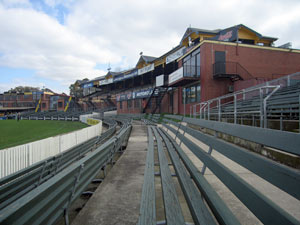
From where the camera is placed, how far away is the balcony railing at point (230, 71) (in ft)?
50.9

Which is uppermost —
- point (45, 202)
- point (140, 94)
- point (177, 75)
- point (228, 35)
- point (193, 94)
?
point (228, 35)

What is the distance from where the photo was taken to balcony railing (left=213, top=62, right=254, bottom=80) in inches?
611

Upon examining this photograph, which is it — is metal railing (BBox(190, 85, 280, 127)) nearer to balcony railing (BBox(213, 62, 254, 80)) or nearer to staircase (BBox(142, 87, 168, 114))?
balcony railing (BBox(213, 62, 254, 80))

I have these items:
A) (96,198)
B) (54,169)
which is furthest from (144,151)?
(96,198)

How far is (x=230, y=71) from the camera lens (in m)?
16.0

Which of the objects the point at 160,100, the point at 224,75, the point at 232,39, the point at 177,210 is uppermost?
the point at 232,39

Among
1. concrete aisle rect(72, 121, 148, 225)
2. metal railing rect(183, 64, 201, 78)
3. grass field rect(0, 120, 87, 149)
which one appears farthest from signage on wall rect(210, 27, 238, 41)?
concrete aisle rect(72, 121, 148, 225)

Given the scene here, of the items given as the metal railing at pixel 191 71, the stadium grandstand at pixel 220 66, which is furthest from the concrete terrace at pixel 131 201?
the metal railing at pixel 191 71

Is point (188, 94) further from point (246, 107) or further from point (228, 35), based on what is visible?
point (246, 107)

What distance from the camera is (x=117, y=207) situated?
2301 millimetres

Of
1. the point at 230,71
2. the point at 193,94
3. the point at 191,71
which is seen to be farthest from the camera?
the point at 193,94

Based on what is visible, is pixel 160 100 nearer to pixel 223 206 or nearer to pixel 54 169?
pixel 54 169

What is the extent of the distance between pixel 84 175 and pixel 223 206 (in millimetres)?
1792

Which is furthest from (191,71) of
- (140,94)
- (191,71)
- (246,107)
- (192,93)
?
(140,94)
